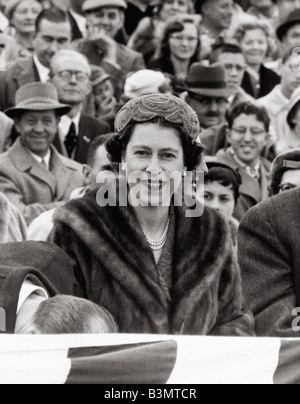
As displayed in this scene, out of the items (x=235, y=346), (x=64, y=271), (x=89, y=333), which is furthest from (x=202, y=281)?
(x=89, y=333)

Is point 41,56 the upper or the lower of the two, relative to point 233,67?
upper

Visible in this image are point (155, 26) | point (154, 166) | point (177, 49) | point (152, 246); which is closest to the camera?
point (154, 166)

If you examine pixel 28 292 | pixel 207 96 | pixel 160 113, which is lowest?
pixel 207 96

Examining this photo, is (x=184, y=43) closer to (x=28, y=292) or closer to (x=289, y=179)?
(x=289, y=179)

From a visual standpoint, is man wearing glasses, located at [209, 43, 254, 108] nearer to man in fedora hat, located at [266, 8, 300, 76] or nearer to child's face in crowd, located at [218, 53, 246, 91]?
child's face in crowd, located at [218, 53, 246, 91]

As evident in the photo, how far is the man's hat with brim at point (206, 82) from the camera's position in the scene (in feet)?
24.8

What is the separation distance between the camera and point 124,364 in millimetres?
3270

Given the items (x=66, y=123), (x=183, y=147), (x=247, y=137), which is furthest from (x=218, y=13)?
(x=183, y=147)

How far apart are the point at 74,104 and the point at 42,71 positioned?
0.28 metres

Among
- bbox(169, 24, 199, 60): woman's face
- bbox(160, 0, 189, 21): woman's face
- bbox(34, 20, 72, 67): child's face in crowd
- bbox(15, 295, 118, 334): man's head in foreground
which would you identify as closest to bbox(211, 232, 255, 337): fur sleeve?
bbox(15, 295, 118, 334): man's head in foreground

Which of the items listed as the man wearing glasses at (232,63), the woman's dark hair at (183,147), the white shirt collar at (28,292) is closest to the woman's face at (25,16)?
the man wearing glasses at (232,63)

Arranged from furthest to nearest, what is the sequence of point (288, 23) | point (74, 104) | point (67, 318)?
point (288, 23)
point (74, 104)
point (67, 318)
